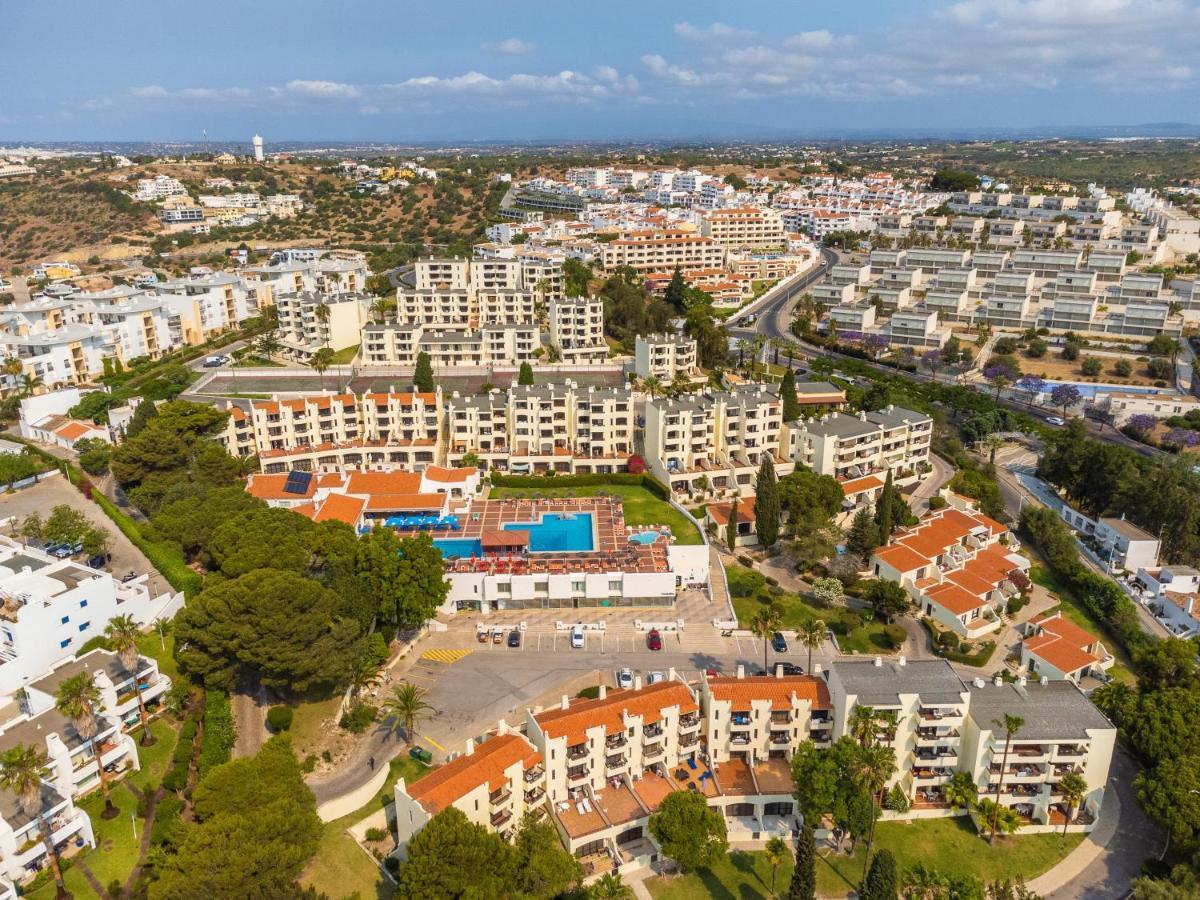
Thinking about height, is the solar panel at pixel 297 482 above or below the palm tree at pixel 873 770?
above

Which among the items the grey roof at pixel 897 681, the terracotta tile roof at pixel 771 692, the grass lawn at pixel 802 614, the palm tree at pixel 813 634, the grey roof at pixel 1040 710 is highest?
the grey roof at pixel 897 681

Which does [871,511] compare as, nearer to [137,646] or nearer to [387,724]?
[387,724]

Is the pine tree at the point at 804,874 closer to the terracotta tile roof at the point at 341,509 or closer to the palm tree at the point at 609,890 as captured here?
the palm tree at the point at 609,890

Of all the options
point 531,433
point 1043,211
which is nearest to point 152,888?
point 531,433

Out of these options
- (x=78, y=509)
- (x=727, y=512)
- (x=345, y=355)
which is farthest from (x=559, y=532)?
(x=345, y=355)

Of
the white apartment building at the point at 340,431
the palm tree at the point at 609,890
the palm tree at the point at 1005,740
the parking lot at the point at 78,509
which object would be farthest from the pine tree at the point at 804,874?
the white apartment building at the point at 340,431

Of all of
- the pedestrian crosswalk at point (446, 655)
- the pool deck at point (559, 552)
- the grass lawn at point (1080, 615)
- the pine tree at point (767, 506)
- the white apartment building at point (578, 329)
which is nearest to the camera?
the pedestrian crosswalk at point (446, 655)

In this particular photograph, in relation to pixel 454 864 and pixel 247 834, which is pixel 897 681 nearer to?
pixel 454 864
